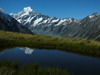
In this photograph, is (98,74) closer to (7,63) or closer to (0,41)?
(7,63)

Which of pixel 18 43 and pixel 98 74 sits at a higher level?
pixel 18 43

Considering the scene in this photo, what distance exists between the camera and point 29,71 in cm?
1248

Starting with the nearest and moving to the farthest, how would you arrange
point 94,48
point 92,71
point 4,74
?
1. point 4,74
2. point 92,71
3. point 94,48

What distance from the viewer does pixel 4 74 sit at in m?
10.9

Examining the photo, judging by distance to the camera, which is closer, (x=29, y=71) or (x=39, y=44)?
(x=29, y=71)

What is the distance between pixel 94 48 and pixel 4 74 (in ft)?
75.1

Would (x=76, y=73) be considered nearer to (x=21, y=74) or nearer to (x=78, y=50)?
(x=21, y=74)

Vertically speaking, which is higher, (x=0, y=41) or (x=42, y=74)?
(x=0, y=41)

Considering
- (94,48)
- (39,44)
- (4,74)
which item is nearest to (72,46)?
(94,48)

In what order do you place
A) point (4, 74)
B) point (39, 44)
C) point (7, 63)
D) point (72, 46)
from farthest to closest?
1. point (39, 44)
2. point (72, 46)
3. point (7, 63)
4. point (4, 74)

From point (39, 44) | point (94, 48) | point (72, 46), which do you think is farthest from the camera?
point (39, 44)

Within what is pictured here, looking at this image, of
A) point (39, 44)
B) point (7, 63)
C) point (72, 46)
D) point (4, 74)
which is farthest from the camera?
point (39, 44)

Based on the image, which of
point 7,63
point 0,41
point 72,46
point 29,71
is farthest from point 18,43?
point 29,71

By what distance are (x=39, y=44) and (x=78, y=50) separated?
10149mm
